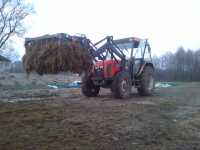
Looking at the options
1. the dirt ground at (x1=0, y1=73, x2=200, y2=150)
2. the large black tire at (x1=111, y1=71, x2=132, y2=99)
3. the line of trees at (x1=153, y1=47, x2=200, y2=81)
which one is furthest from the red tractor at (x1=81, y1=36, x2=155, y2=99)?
Answer: the line of trees at (x1=153, y1=47, x2=200, y2=81)

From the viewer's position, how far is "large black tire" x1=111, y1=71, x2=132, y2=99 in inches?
377

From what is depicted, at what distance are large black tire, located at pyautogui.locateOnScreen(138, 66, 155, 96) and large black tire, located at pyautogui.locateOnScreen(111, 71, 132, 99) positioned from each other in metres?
1.22

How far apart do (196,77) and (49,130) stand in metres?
28.9

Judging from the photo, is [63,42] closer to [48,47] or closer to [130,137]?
[48,47]

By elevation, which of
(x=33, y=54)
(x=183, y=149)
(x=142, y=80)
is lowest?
(x=183, y=149)

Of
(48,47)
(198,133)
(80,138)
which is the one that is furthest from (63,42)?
(198,133)

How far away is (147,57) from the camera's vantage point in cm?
1180

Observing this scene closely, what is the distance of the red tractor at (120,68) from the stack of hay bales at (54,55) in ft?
3.27

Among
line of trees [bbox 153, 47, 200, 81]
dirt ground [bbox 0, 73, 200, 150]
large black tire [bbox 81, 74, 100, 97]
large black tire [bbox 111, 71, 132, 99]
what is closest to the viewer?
dirt ground [bbox 0, 73, 200, 150]

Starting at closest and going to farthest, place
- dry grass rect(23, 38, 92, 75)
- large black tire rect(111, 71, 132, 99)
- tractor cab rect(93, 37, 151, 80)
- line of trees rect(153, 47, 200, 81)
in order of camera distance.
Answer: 1. dry grass rect(23, 38, 92, 75)
2. large black tire rect(111, 71, 132, 99)
3. tractor cab rect(93, 37, 151, 80)
4. line of trees rect(153, 47, 200, 81)

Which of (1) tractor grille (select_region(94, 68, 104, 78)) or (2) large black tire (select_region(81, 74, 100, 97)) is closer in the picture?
(1) tractor grille (select_region(94, 68, 104, 78))

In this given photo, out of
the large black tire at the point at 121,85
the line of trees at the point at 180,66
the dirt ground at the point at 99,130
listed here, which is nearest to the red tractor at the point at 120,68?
the large black tire at the point at 121,85

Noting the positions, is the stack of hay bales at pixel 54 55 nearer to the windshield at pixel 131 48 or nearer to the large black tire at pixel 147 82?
the windshield at pixel 131 48

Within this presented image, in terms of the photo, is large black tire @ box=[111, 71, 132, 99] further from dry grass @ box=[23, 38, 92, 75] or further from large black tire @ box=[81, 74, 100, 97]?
dry grass @ box=[23, 38, 92, 75]
